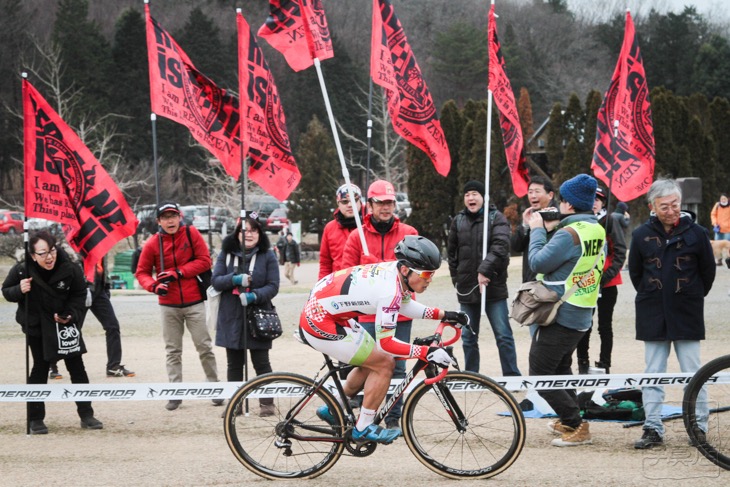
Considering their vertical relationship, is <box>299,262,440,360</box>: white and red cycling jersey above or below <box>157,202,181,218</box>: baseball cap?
below

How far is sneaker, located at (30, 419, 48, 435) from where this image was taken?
7707 millimetres

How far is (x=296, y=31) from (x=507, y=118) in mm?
2875

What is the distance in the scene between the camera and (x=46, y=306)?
25.7ft

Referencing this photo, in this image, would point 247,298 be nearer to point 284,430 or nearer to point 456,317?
point 284,430

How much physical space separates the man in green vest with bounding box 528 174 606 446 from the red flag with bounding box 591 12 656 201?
3296 mm

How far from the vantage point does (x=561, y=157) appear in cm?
4234

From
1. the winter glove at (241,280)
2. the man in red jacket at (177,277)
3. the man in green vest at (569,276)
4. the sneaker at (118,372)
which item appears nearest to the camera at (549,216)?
the man in green vest at (569,276)

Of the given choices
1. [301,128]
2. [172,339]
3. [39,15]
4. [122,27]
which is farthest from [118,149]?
[172,339]

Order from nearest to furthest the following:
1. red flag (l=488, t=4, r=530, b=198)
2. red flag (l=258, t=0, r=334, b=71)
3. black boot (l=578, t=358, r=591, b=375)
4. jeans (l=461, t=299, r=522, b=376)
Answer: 1. jeans (l=461, t=299, r=522, b=376)
2. red flag (l=258, t=0, r=334, b=71)
3. black boot (l=578, t=358, r=591, b=375)
4. red flag (l=488, t=4, r=530, b=198)

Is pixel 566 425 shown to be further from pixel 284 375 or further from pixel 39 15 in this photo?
pixel 39 15

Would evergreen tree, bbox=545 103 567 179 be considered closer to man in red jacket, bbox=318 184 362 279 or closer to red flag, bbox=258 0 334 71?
red flag, bbox=258 0 334 71

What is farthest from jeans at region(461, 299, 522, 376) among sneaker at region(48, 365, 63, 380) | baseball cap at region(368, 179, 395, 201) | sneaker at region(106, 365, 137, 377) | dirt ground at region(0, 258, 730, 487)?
sneaker at region(48, 365, 63, 380)

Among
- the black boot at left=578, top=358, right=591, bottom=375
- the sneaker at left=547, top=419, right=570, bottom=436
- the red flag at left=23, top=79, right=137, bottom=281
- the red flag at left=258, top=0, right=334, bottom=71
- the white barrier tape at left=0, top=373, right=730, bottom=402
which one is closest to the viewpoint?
the white barrier tape at left=0, top=373, right=730, bottom=402

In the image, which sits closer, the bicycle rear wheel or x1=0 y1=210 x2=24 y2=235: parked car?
the bicycle rear wheel
